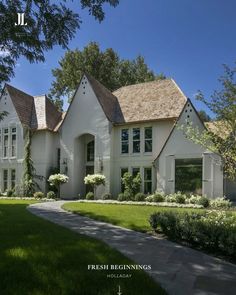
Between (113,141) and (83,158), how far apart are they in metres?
3.79

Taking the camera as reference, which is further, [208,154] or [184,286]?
[208,154]

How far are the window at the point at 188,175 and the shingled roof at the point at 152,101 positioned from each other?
12.0 ft

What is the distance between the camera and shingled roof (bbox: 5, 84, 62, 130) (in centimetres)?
2991

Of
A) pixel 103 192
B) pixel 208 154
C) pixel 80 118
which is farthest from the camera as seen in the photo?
pixel 80 118

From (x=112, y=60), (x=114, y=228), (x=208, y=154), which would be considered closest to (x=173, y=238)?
(x=114, y=228)

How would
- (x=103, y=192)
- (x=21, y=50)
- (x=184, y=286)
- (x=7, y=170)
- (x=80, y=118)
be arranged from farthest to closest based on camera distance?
(x=7, y=170), (x=80, y=118), (x=103, y=192), (x=21, y=50), (x=184, y=286)

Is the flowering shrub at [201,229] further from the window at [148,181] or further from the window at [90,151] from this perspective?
the window at [90,151]

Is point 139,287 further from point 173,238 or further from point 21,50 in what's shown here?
point 21,50

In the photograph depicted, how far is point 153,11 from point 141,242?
6.98m

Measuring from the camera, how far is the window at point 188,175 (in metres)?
22.1

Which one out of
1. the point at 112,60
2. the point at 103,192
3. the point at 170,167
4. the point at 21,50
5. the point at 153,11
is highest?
the point at 112,60

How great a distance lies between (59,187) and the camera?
27578 mm

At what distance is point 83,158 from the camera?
29.0m

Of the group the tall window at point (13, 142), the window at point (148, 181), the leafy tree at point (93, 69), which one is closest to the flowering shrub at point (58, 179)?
the window at point (148, 181)
